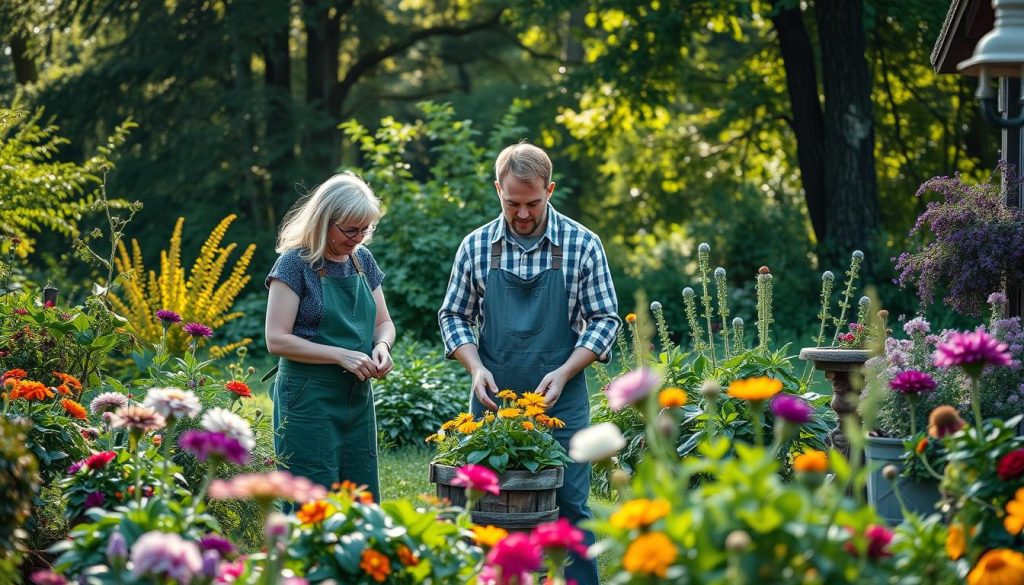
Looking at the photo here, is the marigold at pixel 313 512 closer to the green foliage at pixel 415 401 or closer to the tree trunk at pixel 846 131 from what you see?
the green foliage at pixel 415 401

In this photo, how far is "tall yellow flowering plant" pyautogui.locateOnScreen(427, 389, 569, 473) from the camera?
359 centimetres

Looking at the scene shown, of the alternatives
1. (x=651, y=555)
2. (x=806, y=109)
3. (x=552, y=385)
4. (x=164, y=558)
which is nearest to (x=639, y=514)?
(x=651, y=555)

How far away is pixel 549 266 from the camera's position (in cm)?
396

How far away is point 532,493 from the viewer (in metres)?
3.56

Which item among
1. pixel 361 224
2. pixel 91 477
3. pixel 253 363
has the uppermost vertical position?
pixel 361 224

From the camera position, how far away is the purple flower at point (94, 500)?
9.90 feet

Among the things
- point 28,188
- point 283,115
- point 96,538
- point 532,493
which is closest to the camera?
point 96,538

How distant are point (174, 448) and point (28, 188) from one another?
12.9 ft

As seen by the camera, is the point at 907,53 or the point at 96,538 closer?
the point at 96,538

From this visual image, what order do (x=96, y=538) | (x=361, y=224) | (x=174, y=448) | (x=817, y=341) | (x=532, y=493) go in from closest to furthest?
1. (x=96, y=538)
2. (x=532, y=493)
3. (x=361, y=224)
4. (x=174, y=448)
5. (x=817, y=341)

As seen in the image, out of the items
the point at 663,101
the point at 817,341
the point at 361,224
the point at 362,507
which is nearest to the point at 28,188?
the point at 361,224

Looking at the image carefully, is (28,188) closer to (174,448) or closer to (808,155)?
(174,448)

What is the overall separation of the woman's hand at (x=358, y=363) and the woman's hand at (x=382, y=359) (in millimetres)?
44

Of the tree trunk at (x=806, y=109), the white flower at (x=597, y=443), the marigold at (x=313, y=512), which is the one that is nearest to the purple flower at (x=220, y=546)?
the marigold at (x=313, y=512)
